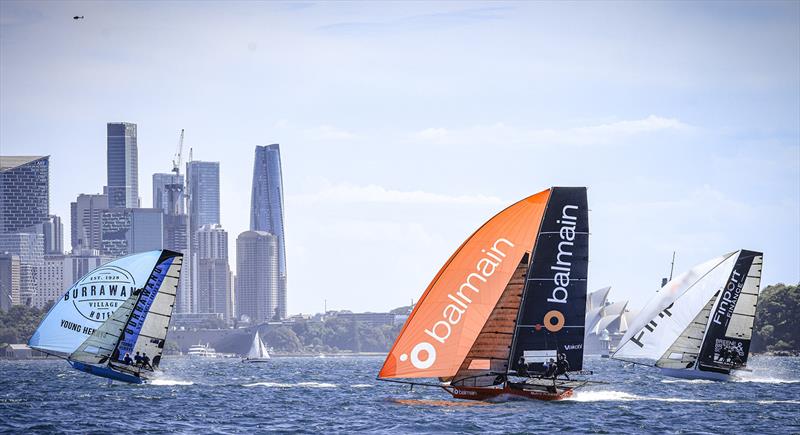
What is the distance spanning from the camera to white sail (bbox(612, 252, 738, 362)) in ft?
204

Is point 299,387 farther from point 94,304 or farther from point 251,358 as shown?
point 251,358

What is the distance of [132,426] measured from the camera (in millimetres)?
38531

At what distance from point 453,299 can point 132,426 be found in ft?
35.3

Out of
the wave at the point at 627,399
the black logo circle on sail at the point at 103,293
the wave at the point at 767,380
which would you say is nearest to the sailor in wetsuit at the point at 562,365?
the wave at the point at 627,399

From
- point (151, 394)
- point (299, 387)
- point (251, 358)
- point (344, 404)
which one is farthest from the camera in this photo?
point (251, 358)

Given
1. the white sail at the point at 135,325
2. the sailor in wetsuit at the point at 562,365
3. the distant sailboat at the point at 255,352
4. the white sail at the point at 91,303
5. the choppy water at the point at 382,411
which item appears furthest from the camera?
the distant sailboat at the point at 255,352

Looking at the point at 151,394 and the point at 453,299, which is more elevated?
the point at 453,299

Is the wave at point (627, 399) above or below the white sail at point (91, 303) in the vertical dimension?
below

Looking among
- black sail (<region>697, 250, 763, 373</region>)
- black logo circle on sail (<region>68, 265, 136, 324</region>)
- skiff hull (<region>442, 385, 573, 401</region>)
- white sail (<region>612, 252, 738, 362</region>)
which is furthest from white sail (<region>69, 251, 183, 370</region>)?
black sail (<region>697, 250, 763, 373</region>)

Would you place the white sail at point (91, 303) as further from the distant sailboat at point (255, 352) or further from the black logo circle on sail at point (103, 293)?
the distant sailboat at point (255, 352)

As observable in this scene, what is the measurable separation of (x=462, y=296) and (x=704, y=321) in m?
24.3

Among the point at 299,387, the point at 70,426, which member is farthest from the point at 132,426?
the point at 299,387

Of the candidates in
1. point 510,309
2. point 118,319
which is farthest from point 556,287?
point 118,319

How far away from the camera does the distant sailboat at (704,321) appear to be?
6031cm
